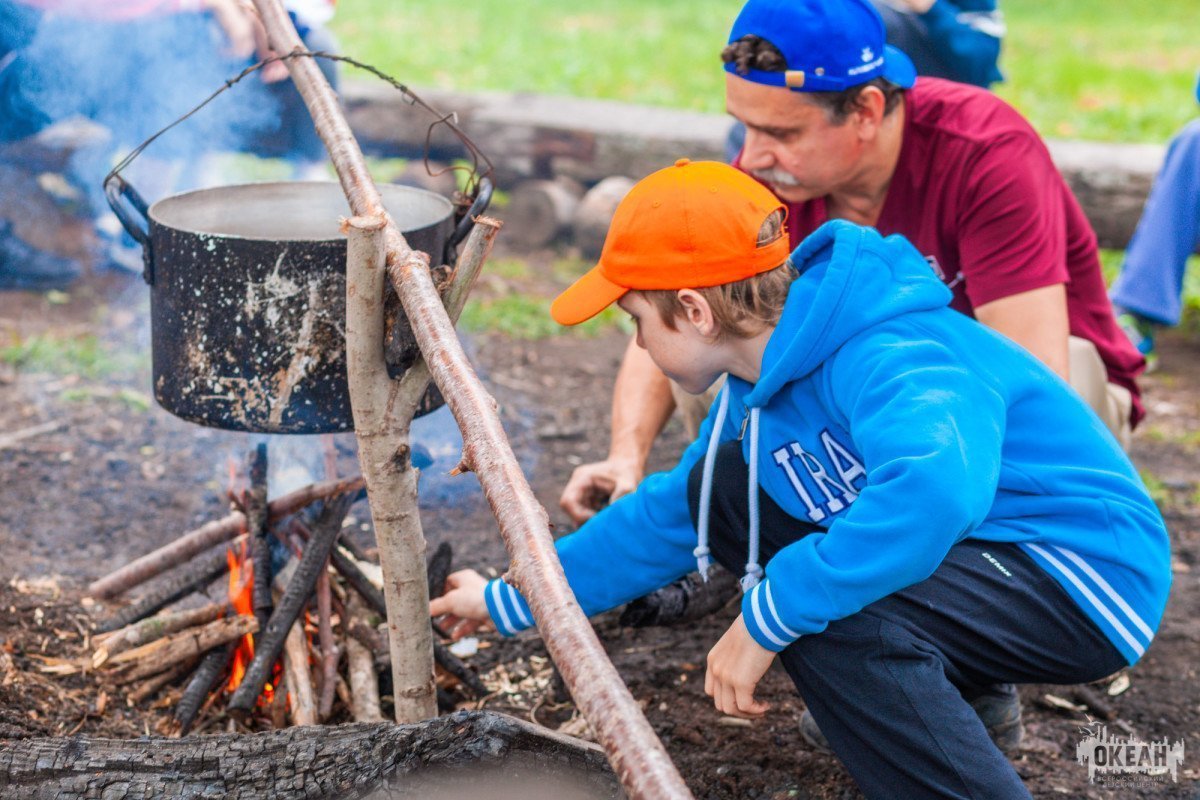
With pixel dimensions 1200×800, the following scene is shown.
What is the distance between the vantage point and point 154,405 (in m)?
4.63

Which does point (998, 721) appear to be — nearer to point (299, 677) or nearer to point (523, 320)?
point (299, 677)

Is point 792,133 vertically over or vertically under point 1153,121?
over

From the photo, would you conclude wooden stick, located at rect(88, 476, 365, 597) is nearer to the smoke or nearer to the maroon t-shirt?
the maroon t-shirt

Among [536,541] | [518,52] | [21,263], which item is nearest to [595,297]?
[536,541]

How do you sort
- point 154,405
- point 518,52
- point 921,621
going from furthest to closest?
1. point 518,52
2. point 154,405
3. point 921,621

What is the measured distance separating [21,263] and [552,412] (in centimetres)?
295

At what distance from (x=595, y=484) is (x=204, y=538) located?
3.31 ft

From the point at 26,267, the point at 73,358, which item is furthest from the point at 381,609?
the point at 26,267

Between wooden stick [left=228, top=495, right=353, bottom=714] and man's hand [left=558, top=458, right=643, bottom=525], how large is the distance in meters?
0.64

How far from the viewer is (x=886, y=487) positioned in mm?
1947

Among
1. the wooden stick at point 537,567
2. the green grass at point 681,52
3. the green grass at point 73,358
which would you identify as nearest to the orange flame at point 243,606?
the wooden stick at point 537,567

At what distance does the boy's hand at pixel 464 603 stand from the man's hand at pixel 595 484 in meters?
0.43

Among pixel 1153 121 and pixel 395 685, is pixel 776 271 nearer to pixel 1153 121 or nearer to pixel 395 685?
pixel 395 685

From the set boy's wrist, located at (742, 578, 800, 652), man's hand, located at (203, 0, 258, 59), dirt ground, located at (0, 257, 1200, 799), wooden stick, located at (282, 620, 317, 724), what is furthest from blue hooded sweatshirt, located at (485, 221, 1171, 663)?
man's hand, located at (203, 0, 258, 59)
